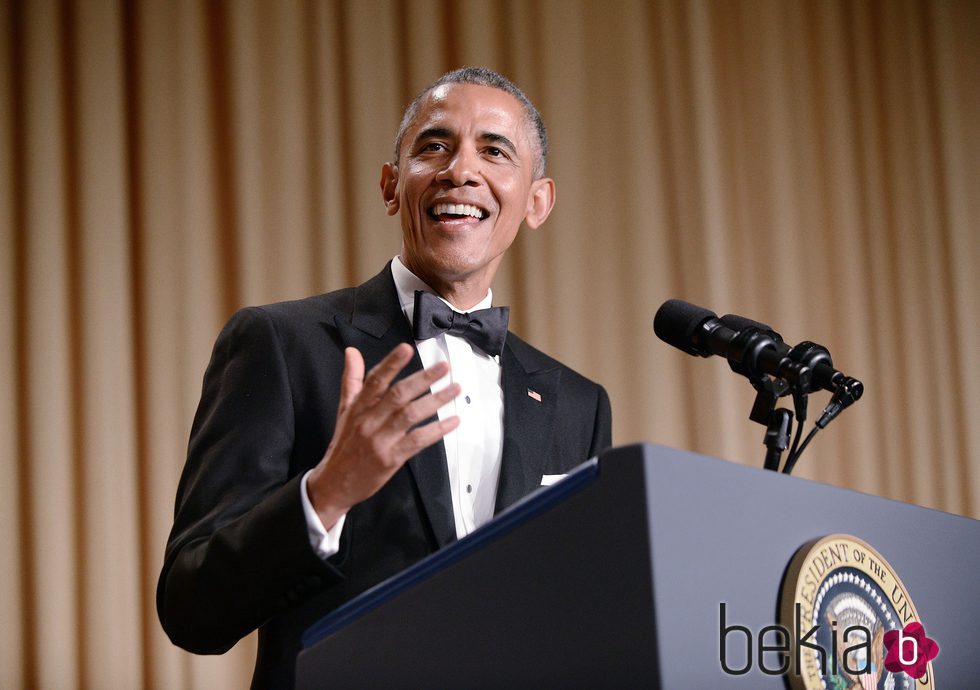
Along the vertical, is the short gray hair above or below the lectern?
above

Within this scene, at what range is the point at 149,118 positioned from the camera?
3.17m

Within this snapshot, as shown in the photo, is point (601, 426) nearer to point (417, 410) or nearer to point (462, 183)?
point (462, 183)

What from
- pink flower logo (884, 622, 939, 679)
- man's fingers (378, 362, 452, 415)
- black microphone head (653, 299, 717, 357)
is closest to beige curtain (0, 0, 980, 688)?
black microphone head (653, 299, 717, 357)

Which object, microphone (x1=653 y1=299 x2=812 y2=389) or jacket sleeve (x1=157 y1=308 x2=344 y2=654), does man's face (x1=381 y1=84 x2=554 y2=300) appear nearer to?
jacket sleeve (x1=157 y1=308 x2=344 y2=654)

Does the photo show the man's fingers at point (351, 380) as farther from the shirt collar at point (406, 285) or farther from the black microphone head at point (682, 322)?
the shirt collar at point (406, 285)

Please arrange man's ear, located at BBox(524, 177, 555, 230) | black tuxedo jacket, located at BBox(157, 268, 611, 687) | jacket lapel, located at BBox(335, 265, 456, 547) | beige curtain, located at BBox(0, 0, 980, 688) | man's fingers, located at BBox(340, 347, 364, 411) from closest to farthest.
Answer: man's fingers, located at BBox(340, 347, 364, 411) → black tuxedo jacket, located at BBox(157, 268, 611, 687) → jacket lapel, located at BBox(335, 265, 456, 547) → man's ear, located at BBox(524, 177, 555, 230) → beige curtain, located at BBox(0, 0, 980, 688)

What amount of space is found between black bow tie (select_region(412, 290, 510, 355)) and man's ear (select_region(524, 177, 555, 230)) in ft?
1.11

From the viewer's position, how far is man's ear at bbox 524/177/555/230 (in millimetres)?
2152

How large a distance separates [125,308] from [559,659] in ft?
8.27

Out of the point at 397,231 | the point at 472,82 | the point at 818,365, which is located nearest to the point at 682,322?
the point at 818,365

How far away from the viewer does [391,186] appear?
2059 millimetres

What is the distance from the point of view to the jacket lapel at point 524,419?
5.41 ft

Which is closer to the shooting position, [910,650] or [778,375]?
[910,650]

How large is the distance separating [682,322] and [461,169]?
632 millimetres
